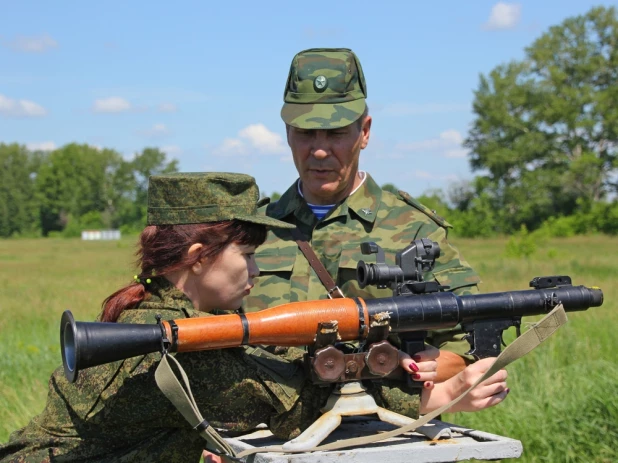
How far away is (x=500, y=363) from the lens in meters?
3.31

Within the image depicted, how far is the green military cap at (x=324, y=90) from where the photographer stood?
4.36 metres

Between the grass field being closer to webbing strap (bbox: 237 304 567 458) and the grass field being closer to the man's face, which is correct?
the man's face

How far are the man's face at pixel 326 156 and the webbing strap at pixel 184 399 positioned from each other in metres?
1.65

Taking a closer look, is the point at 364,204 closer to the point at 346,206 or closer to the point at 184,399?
the point at 346,206

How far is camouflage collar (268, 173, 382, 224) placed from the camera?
4562mm

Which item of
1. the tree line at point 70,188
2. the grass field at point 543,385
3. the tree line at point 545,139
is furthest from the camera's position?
the tree line at point 70,188

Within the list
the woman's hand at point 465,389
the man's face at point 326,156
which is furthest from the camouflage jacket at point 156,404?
the man's face at point 326,156

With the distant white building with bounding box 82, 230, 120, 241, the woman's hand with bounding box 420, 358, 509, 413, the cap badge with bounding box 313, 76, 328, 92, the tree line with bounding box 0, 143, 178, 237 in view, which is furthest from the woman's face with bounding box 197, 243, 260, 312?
the tree line with bounding box 0, 143, 178, 237

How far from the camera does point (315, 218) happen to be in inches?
181

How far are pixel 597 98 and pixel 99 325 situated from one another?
59100 mm

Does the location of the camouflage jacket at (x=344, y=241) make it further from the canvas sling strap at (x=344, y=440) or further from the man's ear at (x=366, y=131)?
the canvas sling strap at (x=344, y=440)

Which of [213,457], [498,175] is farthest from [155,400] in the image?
[498,175]

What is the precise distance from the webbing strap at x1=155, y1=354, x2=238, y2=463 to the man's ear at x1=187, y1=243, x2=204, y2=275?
1.36 feet

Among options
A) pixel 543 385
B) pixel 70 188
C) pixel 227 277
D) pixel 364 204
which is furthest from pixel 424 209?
pixel 70 188
